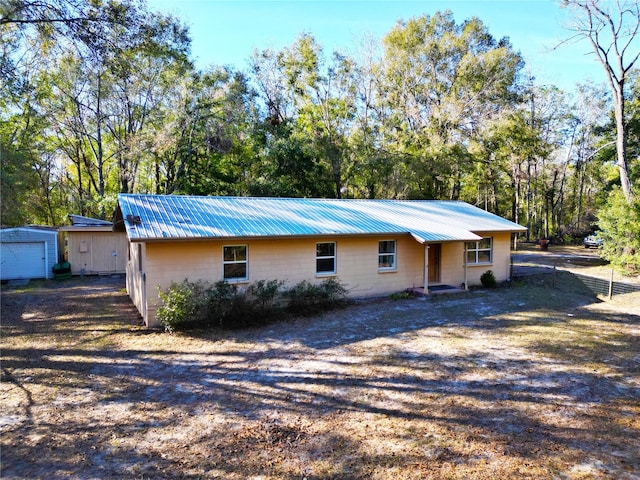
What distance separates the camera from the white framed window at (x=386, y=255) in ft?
45.2

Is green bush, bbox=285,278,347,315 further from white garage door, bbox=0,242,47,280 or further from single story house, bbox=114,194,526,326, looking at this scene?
white garage door, bbox=0,242,47,280

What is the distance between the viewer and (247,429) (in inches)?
198

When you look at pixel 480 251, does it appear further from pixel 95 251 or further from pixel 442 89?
pixel 442 89

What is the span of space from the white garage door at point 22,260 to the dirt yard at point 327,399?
28.2 feet

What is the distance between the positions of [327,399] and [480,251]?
12.2 metres

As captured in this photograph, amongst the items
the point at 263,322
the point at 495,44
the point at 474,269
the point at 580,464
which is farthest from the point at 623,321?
the point at 495,44

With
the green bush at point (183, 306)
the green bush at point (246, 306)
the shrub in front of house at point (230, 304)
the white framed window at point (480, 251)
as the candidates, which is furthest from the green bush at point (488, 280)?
the green bush at point (183, 306)

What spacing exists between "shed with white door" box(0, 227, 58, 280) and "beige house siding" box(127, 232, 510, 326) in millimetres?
7228

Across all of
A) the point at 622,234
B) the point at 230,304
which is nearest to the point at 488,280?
the point at 622,234

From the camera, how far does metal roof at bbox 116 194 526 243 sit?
1053 cm

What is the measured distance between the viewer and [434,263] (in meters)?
15.4

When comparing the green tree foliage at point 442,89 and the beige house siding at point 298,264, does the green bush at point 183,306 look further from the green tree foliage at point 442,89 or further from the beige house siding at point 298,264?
the green tree foliage at point 442,89

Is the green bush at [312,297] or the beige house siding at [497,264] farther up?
the beige house siding at [497,264]

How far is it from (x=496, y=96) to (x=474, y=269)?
20.4 m
